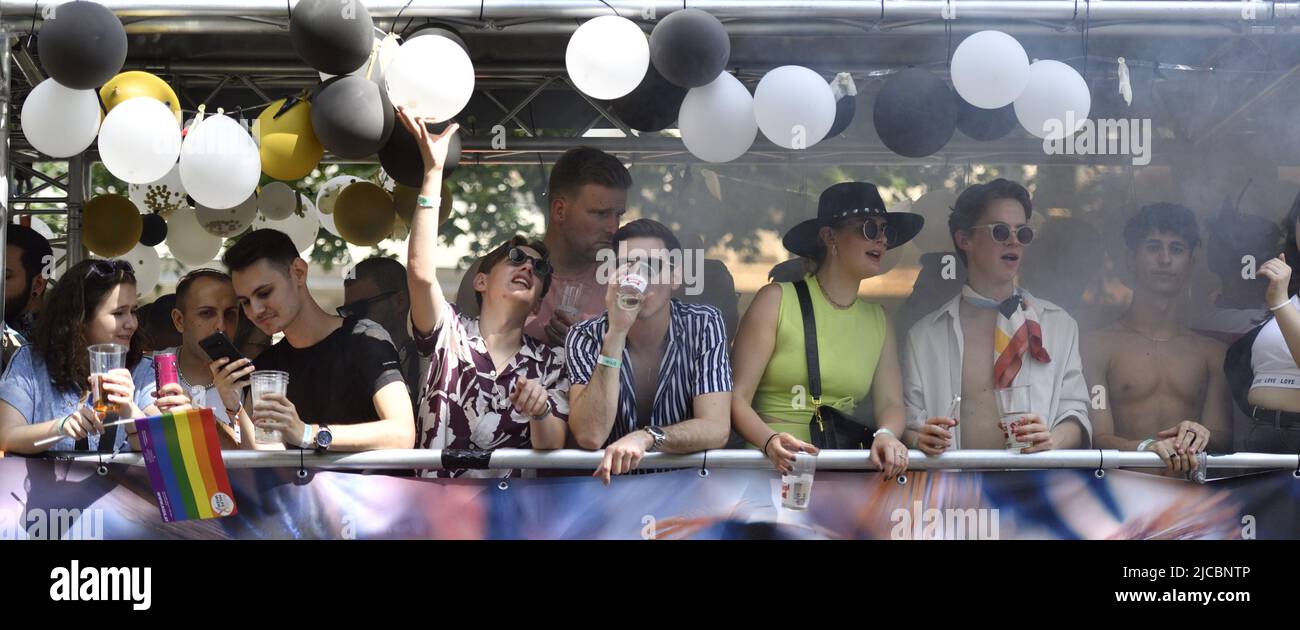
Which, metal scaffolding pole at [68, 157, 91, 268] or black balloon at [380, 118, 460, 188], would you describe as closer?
black balloon at [380, 118, 460, 188]

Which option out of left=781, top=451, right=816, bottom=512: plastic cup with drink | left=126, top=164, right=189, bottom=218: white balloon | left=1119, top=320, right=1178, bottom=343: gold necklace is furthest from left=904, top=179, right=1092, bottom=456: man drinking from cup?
left=126, top=164, right=189, bottom=218: white balloon

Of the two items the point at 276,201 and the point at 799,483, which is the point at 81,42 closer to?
the point at 799,483

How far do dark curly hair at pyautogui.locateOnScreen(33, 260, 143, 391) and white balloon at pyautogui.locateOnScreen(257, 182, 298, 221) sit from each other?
299 centimetres

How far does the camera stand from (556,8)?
4.52 meters

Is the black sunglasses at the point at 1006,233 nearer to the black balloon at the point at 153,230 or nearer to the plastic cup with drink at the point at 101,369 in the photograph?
the plastic cup with drink at the point at 101,369

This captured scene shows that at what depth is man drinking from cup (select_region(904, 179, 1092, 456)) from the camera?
177 inches

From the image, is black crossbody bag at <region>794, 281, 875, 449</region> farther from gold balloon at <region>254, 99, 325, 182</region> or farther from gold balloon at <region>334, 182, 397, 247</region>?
gold balloon at <region>334, 182, 397, 247</region>

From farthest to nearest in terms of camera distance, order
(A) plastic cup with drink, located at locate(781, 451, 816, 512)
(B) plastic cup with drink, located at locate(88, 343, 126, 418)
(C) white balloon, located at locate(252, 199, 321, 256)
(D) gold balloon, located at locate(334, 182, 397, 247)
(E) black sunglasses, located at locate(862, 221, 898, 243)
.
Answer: (C) white balloon, located at locate(252, 199, 321, 256), (D) gold balloon, located at locate(334, 182, 397, 247), (E) black sunglasses, located at locate(862, 221, 898, 243), (A) plastic cup with drink, located at locate(781, 451, 816, 512), (B) plastic cup with drink, located at locate(88, 343, 126, 418)

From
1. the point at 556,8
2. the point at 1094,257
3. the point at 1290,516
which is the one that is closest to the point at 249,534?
the point at 556,8

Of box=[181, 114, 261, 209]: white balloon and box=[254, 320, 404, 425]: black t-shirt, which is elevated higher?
box=[181, 114, 261, 209]: white balloon

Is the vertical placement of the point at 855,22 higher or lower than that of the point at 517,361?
higher

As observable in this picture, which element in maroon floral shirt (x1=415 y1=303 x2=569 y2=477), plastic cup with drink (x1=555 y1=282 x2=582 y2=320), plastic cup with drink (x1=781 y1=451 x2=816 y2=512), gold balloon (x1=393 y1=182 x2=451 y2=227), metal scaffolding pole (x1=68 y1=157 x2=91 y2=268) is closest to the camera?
plastic cup with drink (x1=781 y1=451 x2=816 y2=512)
